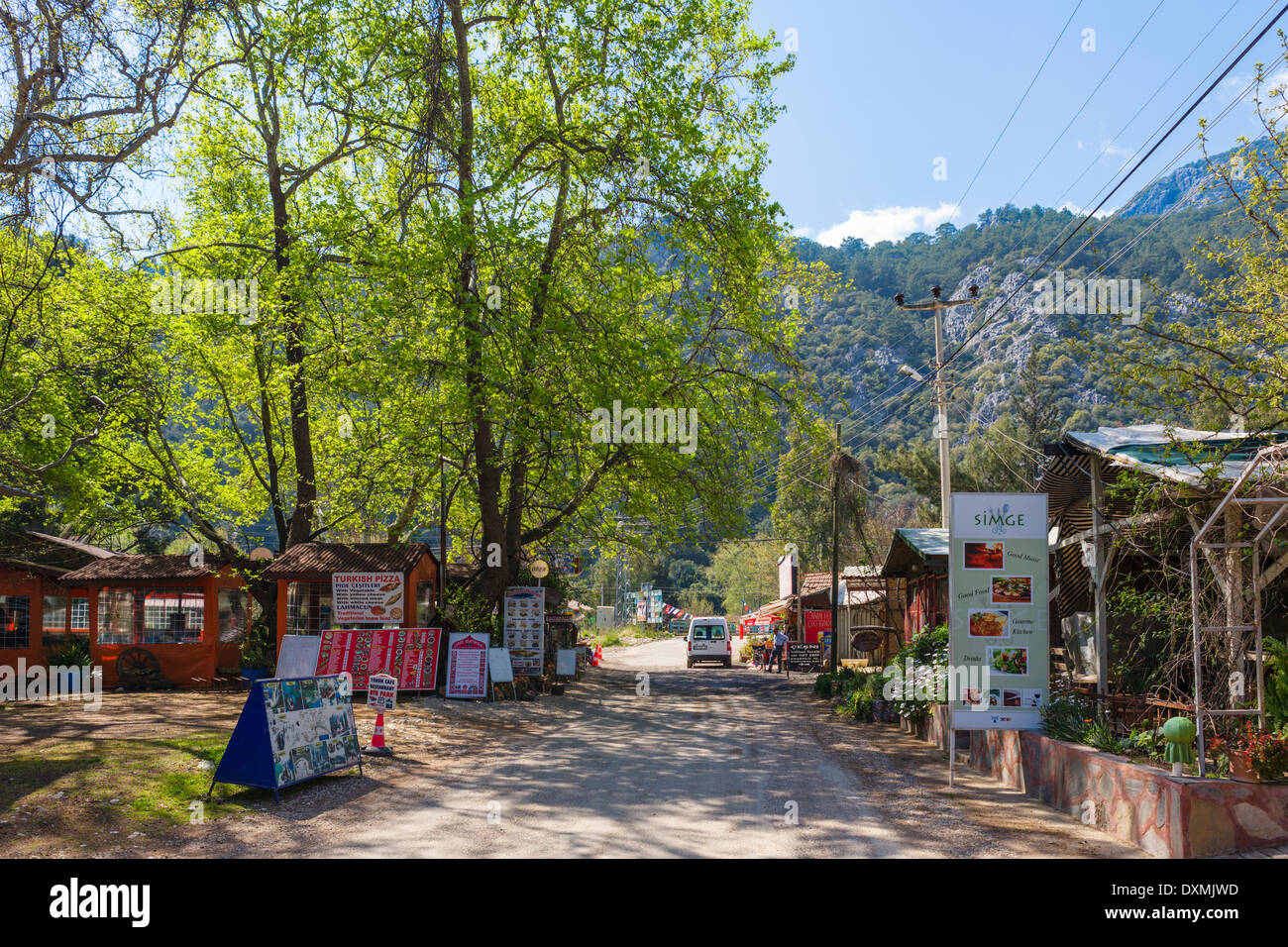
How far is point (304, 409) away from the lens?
23828 mm

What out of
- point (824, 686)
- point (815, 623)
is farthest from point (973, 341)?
point (824, 686)

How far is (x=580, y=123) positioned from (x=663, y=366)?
604 cm

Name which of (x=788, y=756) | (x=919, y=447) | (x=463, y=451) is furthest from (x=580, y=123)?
(x=919, y=447)

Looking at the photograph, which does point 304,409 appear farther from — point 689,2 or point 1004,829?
point 1004,829

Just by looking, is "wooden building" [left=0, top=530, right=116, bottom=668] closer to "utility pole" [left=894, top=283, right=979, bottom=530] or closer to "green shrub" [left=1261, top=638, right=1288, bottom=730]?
"utility pole" [left=894, top=283, right=979, bottom=530]

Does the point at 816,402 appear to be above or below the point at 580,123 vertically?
below

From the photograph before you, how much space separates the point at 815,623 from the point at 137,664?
95.7 feet

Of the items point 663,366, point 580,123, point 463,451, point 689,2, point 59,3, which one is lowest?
point 463,451

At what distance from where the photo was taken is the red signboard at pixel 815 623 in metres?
42.5

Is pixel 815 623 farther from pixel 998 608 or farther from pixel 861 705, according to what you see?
pixel 998 608
